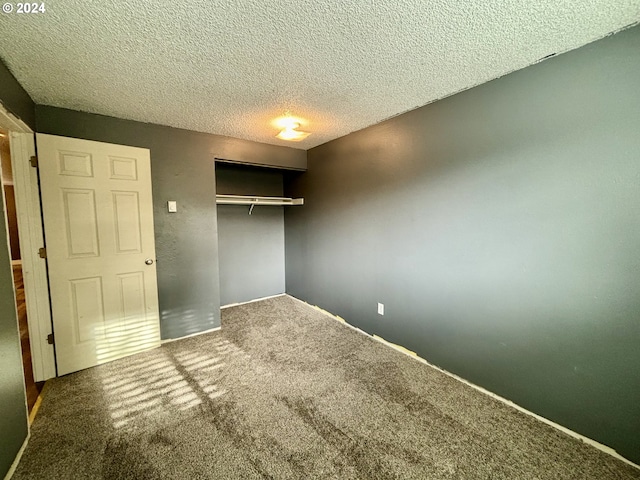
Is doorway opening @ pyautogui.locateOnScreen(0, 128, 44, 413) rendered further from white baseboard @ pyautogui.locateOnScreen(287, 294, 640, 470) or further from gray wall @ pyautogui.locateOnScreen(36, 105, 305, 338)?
white baseboard @ pyautogui.locateOnScreen(287, 294, 640, 470)

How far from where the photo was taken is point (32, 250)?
6.63 feet

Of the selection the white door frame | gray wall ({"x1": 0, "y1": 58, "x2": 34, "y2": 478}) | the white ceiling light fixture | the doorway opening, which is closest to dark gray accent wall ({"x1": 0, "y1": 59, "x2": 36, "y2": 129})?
gray wall ({"x1": 0, "y1": 58, "x2": 34, "y2": 478})

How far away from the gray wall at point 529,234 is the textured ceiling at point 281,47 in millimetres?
256

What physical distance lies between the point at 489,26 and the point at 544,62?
0.58 m

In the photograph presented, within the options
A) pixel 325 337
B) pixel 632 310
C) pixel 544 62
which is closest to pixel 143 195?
pixel 325 337

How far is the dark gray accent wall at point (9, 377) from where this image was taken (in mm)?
1297

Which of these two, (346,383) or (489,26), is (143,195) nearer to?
(346,383)

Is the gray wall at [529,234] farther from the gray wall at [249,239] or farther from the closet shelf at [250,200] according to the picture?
the gray wall at [249,239]

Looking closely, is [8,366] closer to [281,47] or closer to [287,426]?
[287,426]

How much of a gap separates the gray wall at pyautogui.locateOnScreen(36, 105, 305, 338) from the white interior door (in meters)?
0.11

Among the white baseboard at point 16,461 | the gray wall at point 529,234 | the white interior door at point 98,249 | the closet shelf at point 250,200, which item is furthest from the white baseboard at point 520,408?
the white baseboard at point 16,461

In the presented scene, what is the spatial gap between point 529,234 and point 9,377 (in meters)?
3.19

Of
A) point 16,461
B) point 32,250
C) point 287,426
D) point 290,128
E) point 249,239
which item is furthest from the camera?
point 249,239

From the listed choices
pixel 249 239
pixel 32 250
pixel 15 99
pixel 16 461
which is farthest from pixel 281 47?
pixel 249 239
